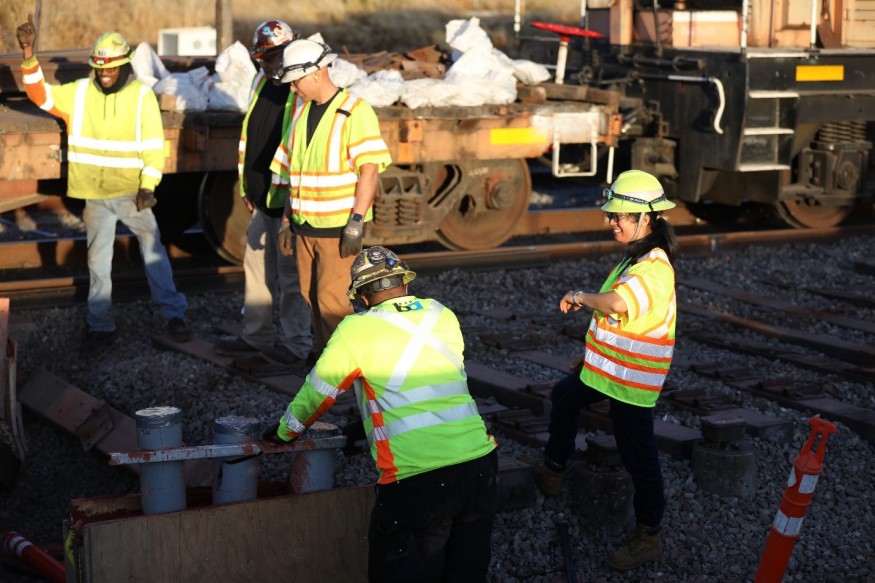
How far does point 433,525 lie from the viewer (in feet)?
14.4

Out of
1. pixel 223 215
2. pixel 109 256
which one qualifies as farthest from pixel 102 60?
pixel 223 215

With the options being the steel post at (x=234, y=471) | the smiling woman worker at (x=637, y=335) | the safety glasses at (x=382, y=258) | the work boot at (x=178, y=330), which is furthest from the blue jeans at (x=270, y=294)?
the safety glasses at (x=382, y=258)

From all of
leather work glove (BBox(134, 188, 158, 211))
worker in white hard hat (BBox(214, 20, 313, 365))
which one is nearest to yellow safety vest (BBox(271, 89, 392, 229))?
worker in white hard hat (BBox(214, 20, 313, 365))

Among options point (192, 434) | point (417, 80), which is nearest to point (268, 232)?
point (192, 434)

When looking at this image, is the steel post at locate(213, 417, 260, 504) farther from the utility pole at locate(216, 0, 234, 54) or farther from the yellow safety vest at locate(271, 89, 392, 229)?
the utility pole at locate(216, 0, 234, 54)

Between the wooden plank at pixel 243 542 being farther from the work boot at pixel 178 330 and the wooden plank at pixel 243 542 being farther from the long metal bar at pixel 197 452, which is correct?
the work boot at pixel 178 330

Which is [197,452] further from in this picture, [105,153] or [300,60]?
[105,153]

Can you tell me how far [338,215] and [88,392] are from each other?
197 cm

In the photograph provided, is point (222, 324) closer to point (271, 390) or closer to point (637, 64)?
point (271, 390)

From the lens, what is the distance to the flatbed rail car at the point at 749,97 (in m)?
11.4

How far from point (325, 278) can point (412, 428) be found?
106 inches

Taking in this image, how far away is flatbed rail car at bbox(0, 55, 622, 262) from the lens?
9.59m

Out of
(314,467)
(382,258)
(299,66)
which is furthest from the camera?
(299,66)

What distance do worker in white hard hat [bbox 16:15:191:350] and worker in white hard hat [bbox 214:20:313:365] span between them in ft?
2.34
